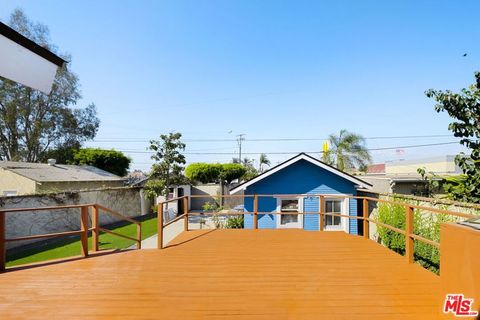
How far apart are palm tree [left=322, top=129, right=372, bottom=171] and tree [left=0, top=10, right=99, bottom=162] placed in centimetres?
2609

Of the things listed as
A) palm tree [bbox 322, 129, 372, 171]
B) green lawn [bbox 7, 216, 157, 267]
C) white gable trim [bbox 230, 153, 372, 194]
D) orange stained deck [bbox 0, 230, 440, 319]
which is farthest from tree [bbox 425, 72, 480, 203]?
palm tree [bbox 322, 129, 372, 171]

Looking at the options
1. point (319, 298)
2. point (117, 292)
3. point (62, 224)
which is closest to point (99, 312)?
point (117, 292)

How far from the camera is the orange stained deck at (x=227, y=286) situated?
3.01 metres

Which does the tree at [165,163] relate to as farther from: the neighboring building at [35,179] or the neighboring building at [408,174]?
the neighboring building at [408,174]

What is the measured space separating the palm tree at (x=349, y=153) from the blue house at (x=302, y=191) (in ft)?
45.6

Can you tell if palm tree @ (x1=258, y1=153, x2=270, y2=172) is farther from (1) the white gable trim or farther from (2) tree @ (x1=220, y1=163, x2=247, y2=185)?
(1) the white gable trim

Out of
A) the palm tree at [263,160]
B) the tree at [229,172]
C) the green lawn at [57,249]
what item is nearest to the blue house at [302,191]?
the green lawn at [57,249]

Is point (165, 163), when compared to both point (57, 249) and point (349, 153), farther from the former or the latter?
point (349, 153)

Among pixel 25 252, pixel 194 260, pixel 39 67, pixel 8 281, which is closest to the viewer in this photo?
pixel 39 67

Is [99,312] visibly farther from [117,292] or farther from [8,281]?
[8,281]

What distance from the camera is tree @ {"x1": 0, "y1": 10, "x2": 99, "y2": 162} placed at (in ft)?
85.4

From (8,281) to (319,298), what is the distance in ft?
13.8

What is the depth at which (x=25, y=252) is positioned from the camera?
442 inches

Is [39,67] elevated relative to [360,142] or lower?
lower
